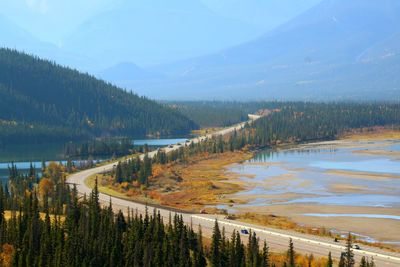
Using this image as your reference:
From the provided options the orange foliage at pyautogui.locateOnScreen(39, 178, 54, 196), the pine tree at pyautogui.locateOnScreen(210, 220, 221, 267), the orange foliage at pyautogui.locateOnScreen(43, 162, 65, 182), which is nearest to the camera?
the pine tree at pyautogui.locateOnScreen(210, 220, 221, 267)

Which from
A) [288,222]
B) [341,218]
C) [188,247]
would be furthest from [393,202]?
[188,247]

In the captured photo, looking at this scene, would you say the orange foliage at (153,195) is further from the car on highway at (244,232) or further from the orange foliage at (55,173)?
the car on highway at (244,232)

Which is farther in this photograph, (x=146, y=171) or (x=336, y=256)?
(x=146, y=171)

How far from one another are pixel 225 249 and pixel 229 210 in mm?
46620

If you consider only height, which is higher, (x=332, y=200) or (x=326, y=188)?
(x=326, y=188)

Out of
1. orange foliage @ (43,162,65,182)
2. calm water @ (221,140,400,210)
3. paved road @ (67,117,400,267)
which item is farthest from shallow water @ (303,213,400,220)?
orange foliage @ (43,162,65,182)

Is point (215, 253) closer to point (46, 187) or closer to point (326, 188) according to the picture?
point (46, 187)

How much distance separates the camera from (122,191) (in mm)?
166750

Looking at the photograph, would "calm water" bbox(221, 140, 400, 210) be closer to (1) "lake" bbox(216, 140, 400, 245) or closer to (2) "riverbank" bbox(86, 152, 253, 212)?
(1) "lake" bbox(216, 140, 400, 245)

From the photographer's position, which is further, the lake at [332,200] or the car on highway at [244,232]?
the lake at [332,200]

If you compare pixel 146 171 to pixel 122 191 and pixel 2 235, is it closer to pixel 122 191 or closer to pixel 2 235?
pixel 122 191

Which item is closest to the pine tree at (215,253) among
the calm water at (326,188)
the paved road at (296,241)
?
the paved road at (296,241)

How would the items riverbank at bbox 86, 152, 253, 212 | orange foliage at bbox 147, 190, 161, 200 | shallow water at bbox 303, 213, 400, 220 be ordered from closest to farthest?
shallow water at bbox 303, 213, 400, 220 < riverbank at bbox 86, 152, 253, 212 < orange foliage at bbox 147, 190, 161, 200

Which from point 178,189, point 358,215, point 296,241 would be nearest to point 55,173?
point 178,189
